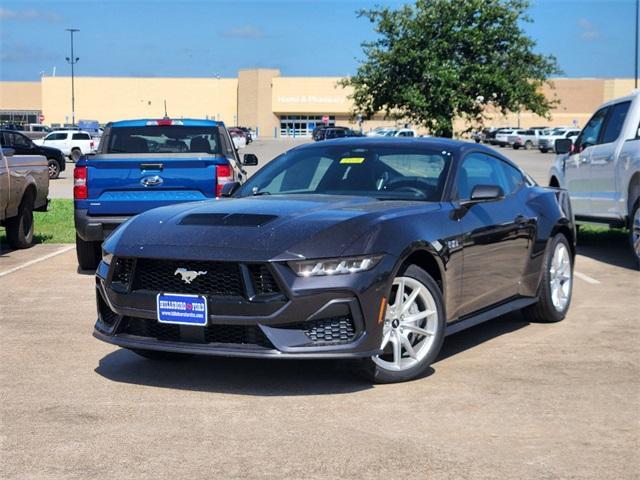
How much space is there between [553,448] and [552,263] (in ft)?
11.6

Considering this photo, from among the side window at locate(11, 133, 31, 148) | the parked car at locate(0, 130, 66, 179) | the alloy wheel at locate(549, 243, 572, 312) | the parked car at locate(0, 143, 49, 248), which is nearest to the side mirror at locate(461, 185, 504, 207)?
the alloy wheel at locate(549, 243, 572, 312)

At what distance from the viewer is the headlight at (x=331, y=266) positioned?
570 centimetres

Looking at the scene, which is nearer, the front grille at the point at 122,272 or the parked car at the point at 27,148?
the front grille at the point at 122,272

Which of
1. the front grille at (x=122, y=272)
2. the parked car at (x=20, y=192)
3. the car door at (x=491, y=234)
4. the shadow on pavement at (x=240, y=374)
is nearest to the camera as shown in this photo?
the shadow on pavement at (x=240, y=374)

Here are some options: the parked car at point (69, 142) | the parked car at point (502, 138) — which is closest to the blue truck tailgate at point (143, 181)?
the parked car at point (69, 142)

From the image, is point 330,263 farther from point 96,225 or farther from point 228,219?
point 96,225

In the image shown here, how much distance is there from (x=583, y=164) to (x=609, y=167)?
89 centimetres

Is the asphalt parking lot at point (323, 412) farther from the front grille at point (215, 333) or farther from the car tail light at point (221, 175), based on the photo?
the car tail light at point (221, 175)

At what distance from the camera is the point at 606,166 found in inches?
494

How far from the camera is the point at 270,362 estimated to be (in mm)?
6719

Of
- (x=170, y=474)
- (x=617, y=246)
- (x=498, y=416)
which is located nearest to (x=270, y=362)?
(x=498, y=416)

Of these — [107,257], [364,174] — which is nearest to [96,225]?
[364,174]

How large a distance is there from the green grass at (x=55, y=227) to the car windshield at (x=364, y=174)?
7.65 meters

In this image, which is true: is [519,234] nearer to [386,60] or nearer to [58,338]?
[58,338]
